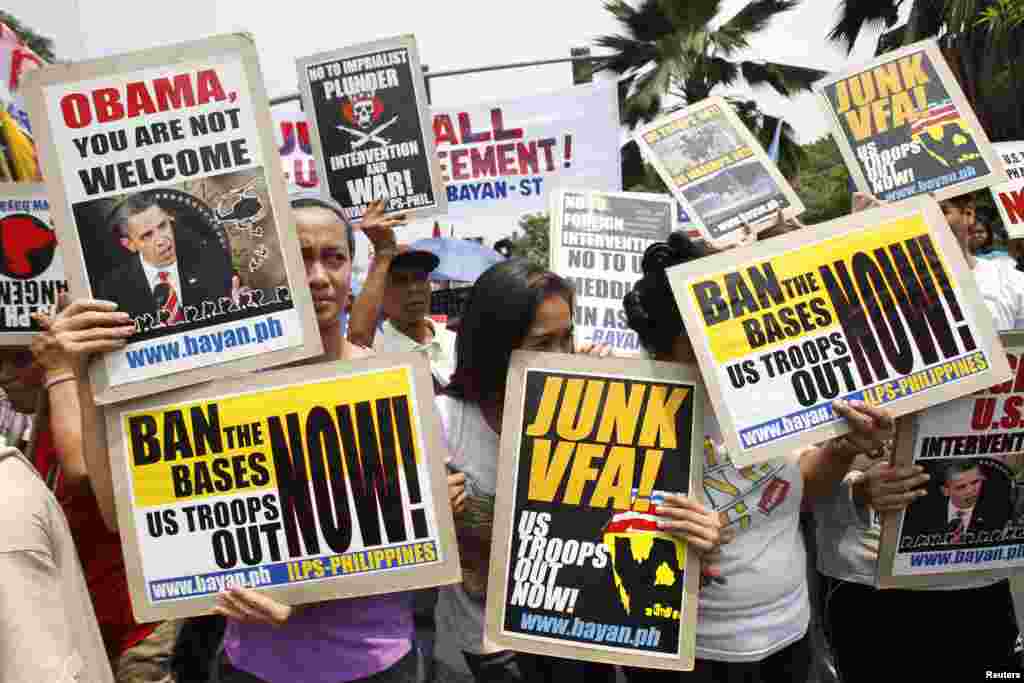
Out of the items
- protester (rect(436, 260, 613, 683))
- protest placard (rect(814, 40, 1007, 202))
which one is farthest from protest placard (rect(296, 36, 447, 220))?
protest placard (rect(814, 40, 1007, 202))

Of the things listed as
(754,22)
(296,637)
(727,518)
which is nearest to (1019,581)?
(727,518)

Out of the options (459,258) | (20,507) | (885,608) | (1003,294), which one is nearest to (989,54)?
(459,258)

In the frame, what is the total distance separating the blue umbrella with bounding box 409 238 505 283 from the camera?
27.3 ft

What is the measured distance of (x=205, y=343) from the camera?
2.32 metres

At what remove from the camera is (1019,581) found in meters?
3.14

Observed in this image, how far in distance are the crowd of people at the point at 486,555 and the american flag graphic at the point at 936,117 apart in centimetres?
130

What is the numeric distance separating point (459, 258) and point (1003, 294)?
5.13m

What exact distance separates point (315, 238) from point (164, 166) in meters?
0.42

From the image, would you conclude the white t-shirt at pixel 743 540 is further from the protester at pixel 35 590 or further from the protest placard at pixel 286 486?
the protester at pixel 35 590

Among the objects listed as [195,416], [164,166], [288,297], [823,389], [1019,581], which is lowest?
[1019,581]

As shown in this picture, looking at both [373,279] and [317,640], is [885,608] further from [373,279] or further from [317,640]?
[373,279]

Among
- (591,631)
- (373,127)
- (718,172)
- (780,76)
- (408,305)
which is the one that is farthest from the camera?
(780,76)

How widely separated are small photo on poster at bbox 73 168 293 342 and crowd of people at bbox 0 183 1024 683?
77mm

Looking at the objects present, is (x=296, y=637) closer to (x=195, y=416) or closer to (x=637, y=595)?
(x=195, y=416)
